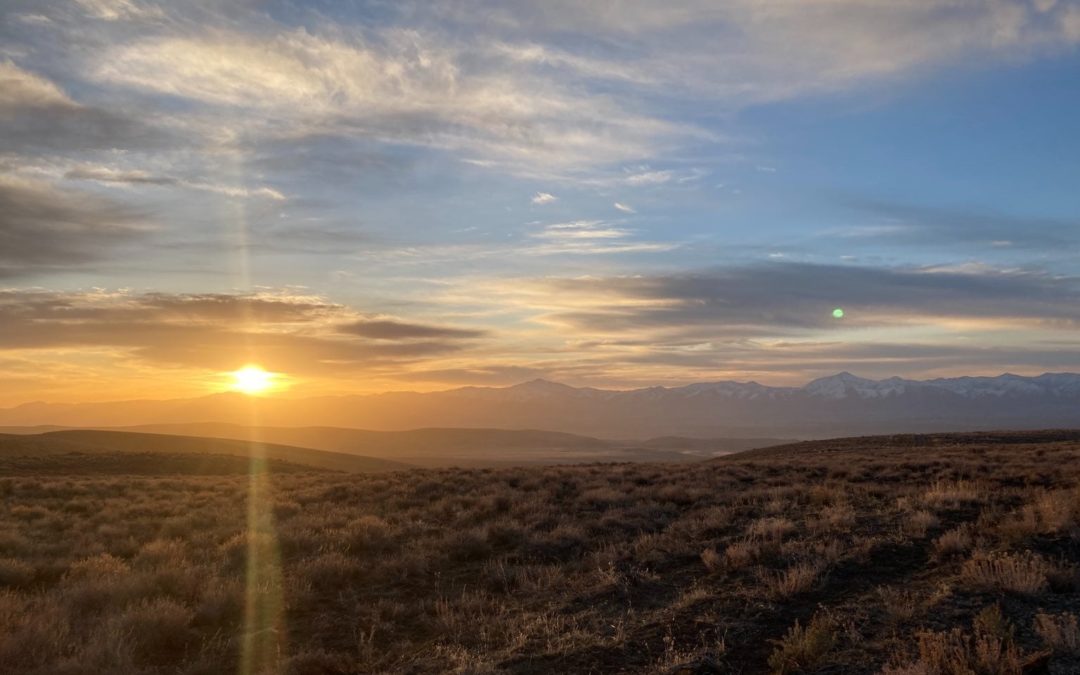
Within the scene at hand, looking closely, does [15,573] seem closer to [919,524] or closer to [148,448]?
[919,524]

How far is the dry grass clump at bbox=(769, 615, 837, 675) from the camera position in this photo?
20.5 feet

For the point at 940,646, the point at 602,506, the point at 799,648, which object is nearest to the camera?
the point at 940,646

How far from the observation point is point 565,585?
33.7 feet

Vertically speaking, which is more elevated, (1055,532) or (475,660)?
(1055,532)

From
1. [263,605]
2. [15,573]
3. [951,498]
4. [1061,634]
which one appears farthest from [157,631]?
[951,498]

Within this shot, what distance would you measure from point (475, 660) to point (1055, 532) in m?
8.12

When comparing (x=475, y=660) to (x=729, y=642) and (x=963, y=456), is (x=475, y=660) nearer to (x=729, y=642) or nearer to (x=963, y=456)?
(x=729, y=642)

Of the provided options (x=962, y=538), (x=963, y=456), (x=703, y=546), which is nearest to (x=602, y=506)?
(x=703, y=546)

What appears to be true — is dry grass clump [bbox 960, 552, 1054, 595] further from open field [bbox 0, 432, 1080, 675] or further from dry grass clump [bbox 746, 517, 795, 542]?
dry grass clump [bbox 746, 517, 795, 542]

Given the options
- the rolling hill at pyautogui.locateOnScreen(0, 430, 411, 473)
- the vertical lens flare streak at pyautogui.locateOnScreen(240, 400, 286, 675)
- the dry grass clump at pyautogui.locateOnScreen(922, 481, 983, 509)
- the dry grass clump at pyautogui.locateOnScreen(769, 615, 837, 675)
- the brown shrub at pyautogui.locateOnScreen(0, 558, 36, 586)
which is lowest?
the rolling hill at pyautogui.locateOnScreen(0, 430, 411, 473)

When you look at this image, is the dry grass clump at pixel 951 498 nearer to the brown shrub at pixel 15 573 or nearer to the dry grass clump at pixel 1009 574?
the dry grass clump at pixel 1009 574

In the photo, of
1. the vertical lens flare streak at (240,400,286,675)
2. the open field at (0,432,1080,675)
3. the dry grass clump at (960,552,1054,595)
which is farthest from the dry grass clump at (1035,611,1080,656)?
the vertical lens flare streak at (240,400,286,675)

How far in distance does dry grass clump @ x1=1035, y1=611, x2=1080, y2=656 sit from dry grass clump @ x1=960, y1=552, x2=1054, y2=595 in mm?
1032

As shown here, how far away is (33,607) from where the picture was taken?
9.05m
